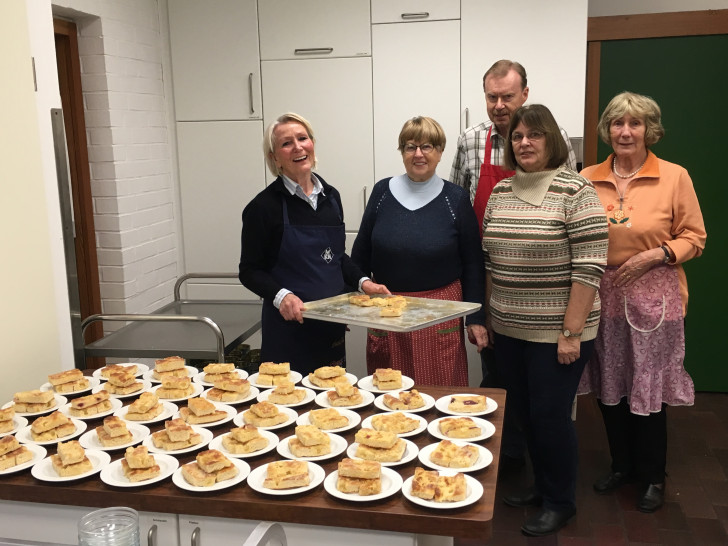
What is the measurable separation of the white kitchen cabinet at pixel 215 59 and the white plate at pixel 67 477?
2.57 meters

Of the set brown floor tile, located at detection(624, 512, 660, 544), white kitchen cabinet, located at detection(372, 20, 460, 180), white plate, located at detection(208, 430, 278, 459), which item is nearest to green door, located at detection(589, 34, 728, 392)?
white kitchen cabinet, located at detection(372, 20, 460, 180)

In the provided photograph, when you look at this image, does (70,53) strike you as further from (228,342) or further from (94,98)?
(228,342)

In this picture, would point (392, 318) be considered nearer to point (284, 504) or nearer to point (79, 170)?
point (284, 504)

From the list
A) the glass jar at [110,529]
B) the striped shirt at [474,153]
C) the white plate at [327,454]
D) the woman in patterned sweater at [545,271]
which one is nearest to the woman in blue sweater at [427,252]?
the woman in patterned sweater at [545,271]

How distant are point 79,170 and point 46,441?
1917mm

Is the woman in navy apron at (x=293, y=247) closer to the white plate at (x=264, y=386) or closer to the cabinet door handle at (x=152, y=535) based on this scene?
the white plate at (x=264, y=386)

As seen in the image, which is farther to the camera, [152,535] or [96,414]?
[96,414]

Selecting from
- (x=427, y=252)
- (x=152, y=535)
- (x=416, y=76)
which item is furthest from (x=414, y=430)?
(x=416, y=76)

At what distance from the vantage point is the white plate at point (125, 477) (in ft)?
5.00

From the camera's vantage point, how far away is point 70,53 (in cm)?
325

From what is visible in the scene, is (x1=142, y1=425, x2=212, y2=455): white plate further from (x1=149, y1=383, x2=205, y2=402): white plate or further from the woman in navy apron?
the woman in navy apron

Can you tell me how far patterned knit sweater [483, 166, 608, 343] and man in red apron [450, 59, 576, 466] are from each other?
0.31 meters

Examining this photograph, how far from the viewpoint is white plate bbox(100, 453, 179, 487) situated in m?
1.52

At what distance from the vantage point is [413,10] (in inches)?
145
